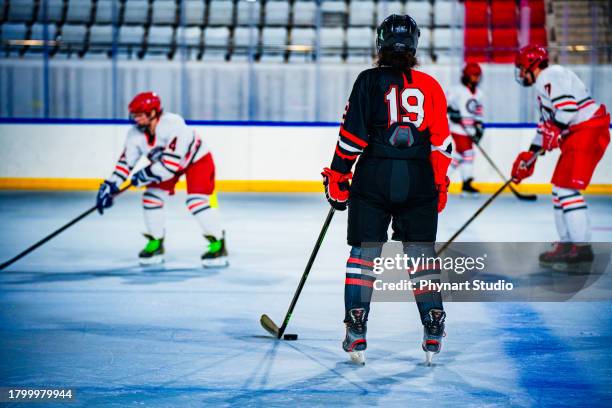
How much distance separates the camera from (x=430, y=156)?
3420mm

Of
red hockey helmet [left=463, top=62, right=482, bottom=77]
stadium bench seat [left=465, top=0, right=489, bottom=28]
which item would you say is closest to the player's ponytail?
red hockey helmet [left=463, top=62, right=482, bottom=77]

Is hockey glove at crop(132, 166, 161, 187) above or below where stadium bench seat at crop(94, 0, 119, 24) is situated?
below

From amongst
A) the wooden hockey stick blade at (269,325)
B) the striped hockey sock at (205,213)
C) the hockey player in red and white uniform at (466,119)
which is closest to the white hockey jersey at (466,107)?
the hockey player in red and white uniform at (466,119)

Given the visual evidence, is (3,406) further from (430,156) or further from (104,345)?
(430,156)

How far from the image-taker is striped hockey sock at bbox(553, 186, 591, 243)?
558 centimetres

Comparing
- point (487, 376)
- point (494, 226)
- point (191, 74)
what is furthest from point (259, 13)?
point (487, 376)

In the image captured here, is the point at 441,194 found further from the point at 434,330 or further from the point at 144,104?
the point at 144,104

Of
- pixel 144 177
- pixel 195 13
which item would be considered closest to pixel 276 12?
pixel 195 13

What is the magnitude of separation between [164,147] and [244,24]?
7.27 m

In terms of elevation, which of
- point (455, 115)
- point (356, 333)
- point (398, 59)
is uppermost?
point (398, 59)

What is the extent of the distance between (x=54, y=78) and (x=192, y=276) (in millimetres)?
5556

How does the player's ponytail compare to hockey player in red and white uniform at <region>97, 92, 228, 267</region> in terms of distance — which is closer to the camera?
the player's ponytail

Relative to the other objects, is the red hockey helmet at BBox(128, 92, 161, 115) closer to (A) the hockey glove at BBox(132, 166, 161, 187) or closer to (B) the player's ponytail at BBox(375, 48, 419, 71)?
(A) the hockey glove at BBox(132, 166, 161, 187)

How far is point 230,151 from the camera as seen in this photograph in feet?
32.4
